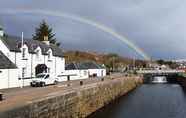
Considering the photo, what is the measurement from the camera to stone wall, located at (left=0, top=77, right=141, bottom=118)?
74.0ft

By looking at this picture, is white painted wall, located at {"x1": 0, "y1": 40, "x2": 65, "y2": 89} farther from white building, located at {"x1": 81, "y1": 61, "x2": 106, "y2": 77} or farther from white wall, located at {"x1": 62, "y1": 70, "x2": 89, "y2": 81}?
white building, located at {"x1": 81, "y1": 61, "x2": 106, "y2": 77}

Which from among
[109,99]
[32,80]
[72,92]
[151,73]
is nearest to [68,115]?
[72,92]

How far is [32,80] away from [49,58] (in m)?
16.1

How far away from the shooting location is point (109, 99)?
59688 millimetres

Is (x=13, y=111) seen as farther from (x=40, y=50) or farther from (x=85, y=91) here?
(x=40, y=50)

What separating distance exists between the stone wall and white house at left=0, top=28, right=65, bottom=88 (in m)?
9.34

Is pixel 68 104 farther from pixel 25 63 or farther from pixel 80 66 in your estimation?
pixel 80 66

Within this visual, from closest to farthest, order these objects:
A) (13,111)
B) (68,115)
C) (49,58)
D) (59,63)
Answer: (13,111) < (68,115) < (49,58) < (59,63)

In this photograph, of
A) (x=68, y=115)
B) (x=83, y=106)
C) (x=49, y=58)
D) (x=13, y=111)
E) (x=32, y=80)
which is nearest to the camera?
(x=13, y=111)

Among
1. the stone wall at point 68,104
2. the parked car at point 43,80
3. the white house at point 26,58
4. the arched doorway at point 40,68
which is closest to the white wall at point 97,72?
the white house at point 26,58

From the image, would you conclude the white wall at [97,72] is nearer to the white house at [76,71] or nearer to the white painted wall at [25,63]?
the white house at [76,71]

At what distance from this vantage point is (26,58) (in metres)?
55.5

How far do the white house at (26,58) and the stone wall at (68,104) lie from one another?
934 cm

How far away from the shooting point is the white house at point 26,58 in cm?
5072
